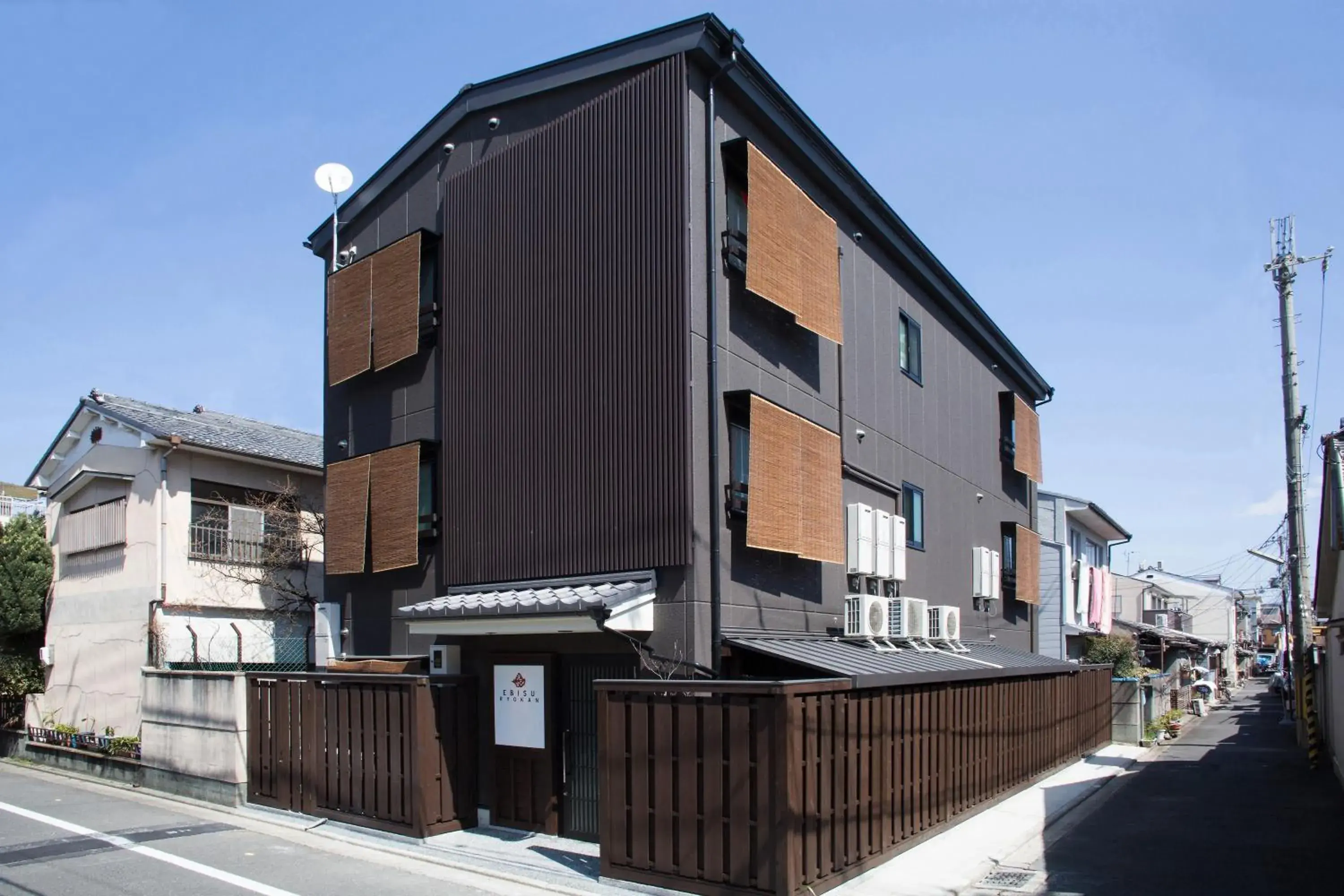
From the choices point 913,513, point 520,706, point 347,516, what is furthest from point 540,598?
point 913,513

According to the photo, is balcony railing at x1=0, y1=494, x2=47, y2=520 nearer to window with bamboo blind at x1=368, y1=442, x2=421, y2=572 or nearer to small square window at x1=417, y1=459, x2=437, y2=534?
window with bamboo blind at x1=368, y1=442, x2=421, y2=572

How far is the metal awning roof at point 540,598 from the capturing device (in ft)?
36.6

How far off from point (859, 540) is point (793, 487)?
233cm

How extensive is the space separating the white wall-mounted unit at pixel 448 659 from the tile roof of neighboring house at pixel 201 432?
7826mm

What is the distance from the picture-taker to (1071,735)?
65.5 feet

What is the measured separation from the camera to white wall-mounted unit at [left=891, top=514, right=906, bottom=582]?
616 inches

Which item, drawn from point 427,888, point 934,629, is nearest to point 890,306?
point 934,629

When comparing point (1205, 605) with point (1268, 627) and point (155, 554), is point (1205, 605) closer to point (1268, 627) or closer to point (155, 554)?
point (1268, 627)

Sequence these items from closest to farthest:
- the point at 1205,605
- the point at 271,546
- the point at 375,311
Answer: the point at 375,311 < the point at 271,546 < the point at 1205,605

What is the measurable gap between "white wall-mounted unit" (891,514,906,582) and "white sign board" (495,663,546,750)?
5.78m

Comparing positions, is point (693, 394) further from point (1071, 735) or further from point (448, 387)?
point (1071, 735)

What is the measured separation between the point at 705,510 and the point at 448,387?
483 centimetres

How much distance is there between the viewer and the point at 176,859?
11391 mm

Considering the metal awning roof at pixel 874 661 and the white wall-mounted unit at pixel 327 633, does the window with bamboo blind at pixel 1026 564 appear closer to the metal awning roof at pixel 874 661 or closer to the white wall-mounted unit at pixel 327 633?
the metal awning roof at pixel 874 661
